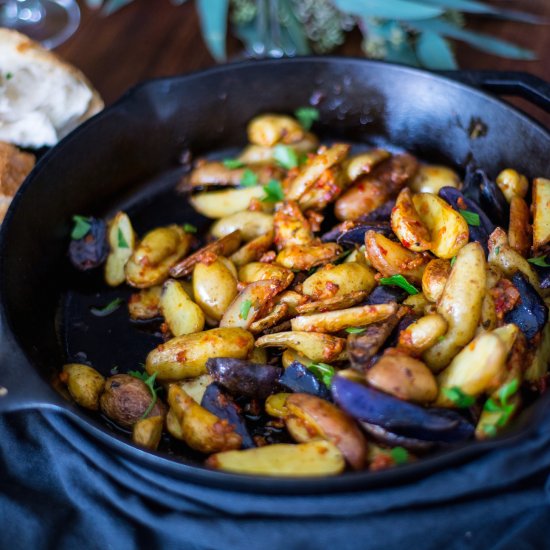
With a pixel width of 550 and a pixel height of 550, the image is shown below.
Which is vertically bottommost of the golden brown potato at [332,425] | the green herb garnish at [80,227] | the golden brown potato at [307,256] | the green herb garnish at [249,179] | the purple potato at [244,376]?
the green herb garnish at [80,227]

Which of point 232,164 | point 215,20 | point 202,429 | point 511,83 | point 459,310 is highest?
point 511,83

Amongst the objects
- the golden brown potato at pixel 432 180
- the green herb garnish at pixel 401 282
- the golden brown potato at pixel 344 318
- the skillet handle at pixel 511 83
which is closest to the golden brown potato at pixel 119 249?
the golden brown potato at pixel 344 318

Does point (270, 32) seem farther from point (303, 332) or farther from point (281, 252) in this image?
point (303, 332)

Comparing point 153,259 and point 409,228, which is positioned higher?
point 409,228

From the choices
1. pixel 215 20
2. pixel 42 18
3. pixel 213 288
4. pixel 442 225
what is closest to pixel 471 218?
pixel 442 225

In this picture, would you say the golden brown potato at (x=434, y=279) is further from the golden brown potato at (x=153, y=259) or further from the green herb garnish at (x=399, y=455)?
the golden brown potato at (x=153, y=259)

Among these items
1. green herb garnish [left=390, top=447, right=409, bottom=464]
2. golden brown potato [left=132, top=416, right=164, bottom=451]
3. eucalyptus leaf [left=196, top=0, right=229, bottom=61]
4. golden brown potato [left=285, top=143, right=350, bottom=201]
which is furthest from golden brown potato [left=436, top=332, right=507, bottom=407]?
eucalyptus leaf [left=196, top=0, right=229, bottom=61]

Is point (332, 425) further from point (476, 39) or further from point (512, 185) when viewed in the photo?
point (476, 39)
